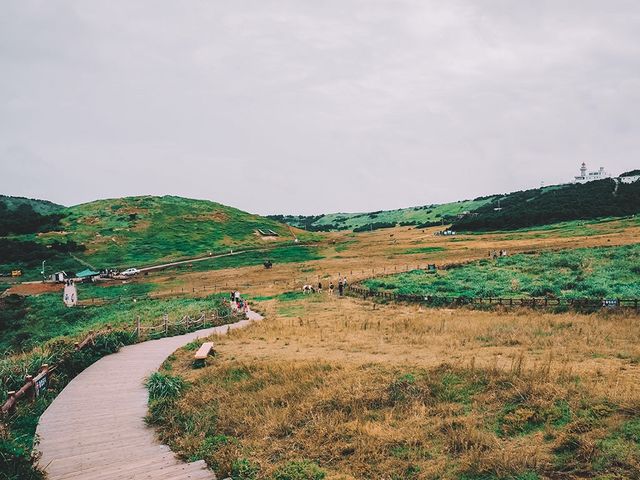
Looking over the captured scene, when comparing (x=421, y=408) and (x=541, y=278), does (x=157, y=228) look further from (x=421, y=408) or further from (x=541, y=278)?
(x=421, y=408)

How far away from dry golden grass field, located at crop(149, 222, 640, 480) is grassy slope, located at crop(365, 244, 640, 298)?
1335 cm

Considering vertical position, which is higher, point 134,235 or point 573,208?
point 573,208

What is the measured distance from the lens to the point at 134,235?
11950cm

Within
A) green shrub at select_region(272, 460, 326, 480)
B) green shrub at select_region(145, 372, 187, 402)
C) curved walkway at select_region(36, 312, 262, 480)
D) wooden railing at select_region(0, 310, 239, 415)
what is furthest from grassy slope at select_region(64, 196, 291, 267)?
green shrub at select_region(272, 460, 326, 480)

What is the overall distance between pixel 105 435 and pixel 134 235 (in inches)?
4531

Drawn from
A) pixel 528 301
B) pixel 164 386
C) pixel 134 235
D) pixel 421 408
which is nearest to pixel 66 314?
pixel 164 386

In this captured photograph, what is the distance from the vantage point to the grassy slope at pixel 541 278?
36.7m

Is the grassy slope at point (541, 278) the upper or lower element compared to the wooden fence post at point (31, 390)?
lower

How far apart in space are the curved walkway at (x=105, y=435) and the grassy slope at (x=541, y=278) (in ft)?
94.8

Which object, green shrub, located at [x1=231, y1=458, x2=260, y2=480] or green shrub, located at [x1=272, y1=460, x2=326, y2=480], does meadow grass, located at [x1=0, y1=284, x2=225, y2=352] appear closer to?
green shrub, located at [x1=231, y1=458, x2=260, y2=480]

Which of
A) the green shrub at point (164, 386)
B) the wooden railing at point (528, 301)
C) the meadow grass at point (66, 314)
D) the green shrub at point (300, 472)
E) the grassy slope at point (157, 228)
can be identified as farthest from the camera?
the grassy slope at point (157, 228)

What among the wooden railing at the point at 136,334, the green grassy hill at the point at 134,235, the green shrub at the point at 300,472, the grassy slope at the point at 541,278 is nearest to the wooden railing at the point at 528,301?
the grassy slope at the point at 541,278

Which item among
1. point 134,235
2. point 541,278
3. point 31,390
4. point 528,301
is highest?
point 134,235

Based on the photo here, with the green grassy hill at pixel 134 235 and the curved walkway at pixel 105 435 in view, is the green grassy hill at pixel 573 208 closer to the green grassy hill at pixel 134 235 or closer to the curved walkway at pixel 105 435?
the green grassy hill at pixel 134 235
